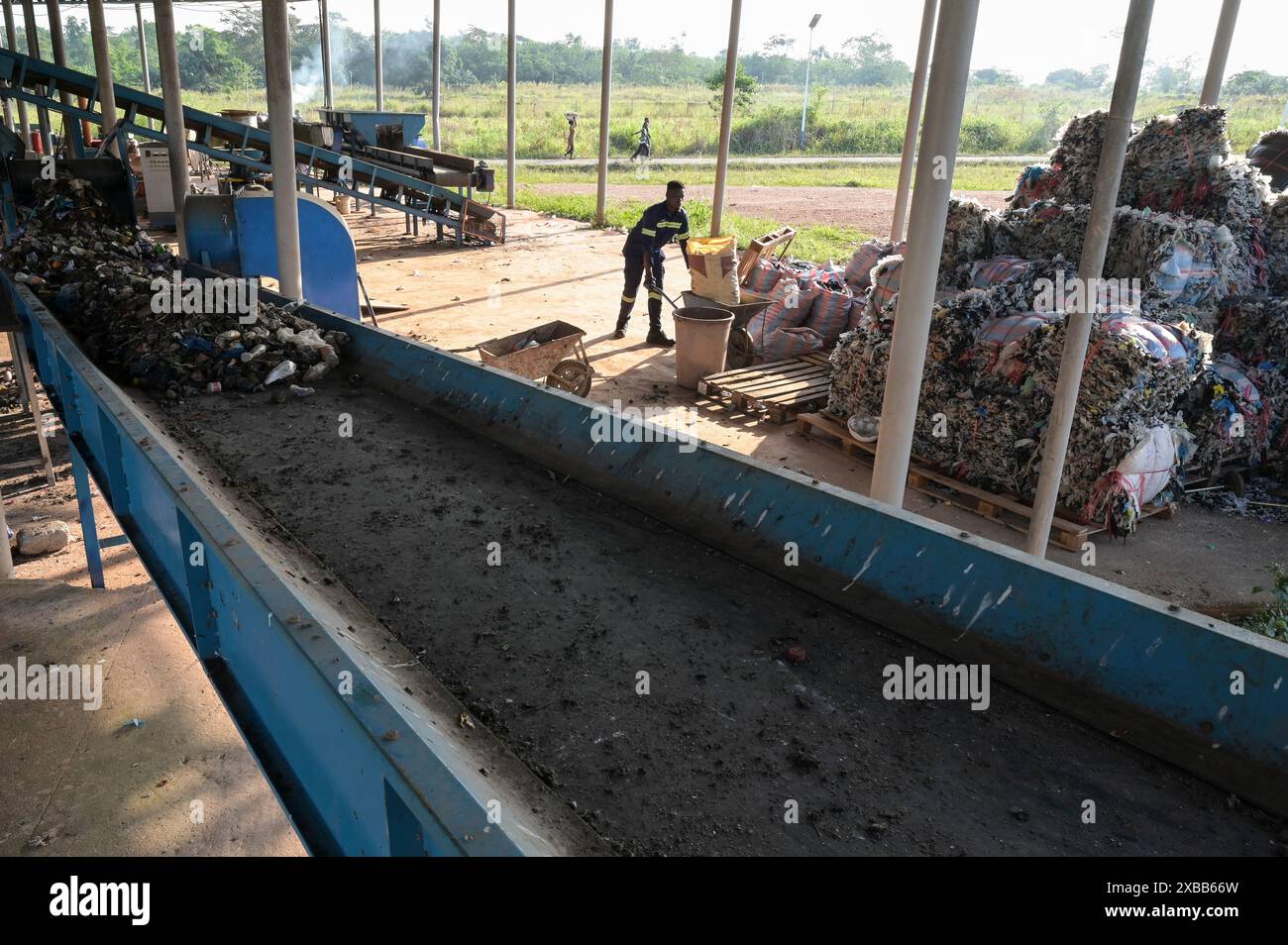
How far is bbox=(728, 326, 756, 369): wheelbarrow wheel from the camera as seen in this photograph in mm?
9695

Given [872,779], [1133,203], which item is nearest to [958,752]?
[872,779]

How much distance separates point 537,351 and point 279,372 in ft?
9.28

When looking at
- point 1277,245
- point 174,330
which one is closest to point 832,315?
point 1277,245

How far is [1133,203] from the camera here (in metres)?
7.74

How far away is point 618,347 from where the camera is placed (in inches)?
419

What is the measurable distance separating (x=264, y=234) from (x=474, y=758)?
667cm

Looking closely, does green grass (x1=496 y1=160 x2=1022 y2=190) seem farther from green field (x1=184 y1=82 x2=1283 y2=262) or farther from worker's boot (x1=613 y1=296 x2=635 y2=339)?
worker's boot (x1=613 y1=296 x2=635 y2=339)

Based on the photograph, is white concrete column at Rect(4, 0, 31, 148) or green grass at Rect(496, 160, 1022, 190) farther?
green grass at Rect(496, 160, 1022, 190)

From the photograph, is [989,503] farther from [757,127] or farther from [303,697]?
[757,127]

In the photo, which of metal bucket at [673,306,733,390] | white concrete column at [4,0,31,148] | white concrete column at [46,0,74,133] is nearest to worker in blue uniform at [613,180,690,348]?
metal bucket at [673,306,733,390]

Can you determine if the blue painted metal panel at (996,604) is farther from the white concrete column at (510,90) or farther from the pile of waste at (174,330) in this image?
the white concrete column at (510,90)

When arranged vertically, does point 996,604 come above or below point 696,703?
above

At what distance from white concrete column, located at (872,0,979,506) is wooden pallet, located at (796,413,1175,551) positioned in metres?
1.43

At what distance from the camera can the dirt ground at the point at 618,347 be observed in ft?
19.3
